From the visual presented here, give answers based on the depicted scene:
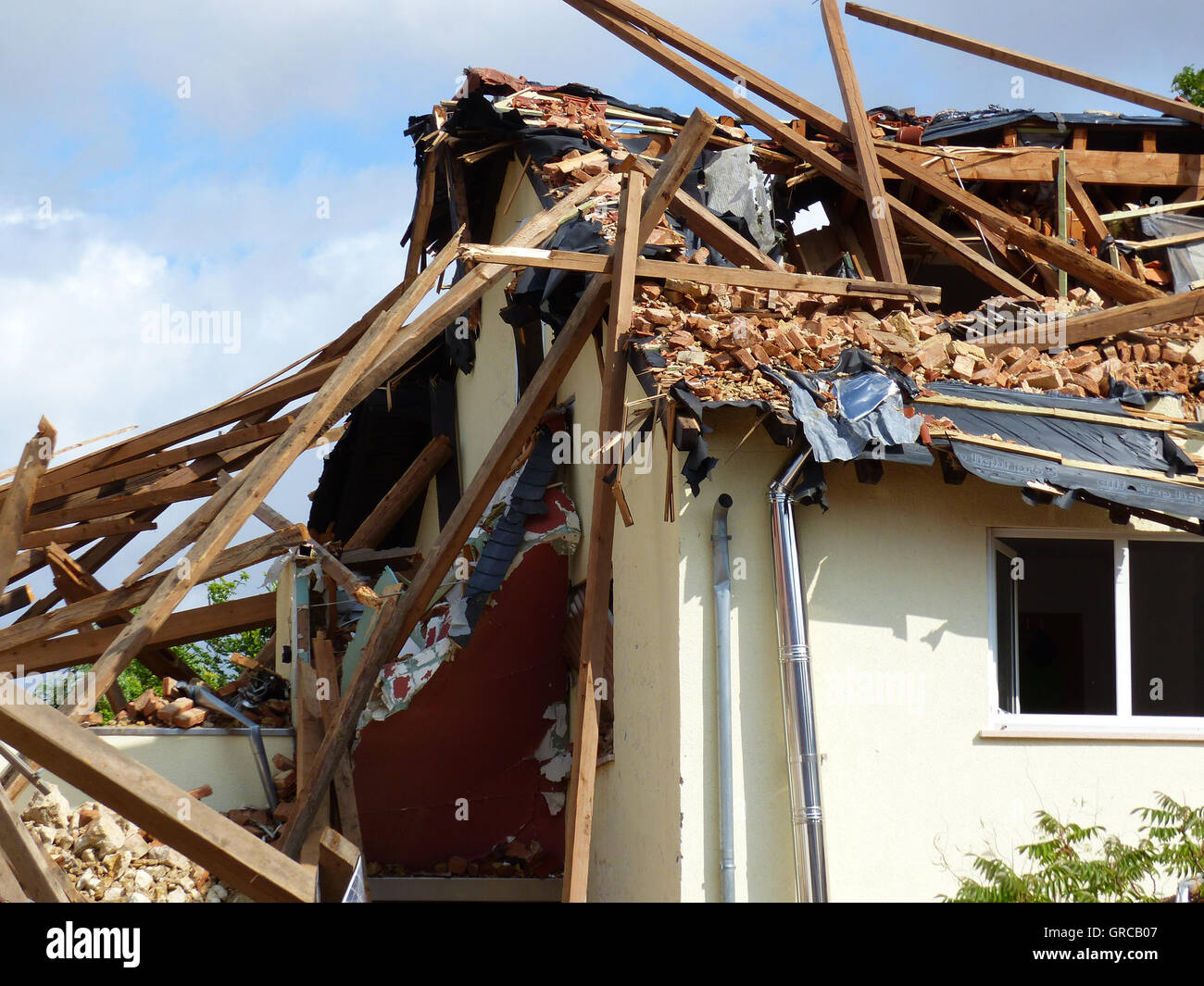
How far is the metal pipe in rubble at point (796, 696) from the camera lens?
627cm

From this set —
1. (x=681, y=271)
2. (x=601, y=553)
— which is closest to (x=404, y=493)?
(x=601, y=553)

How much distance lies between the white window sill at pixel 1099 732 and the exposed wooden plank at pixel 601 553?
84.1 inches

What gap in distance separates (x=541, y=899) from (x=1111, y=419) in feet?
16.4

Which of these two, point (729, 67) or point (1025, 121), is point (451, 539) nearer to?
point (729, 67)

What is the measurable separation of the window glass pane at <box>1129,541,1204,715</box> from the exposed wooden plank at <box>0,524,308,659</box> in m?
6.28

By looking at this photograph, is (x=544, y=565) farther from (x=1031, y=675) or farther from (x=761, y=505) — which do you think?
(x=1031, y=675)

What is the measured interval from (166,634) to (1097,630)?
7.45 metres

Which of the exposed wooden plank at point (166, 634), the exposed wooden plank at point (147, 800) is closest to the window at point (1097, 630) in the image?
the exposed wooden plank at point (147, 800)

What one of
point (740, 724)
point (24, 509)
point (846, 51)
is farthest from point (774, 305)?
point (24, 509)

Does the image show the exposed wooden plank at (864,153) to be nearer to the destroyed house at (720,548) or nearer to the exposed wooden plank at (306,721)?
the destroyed house at (720,548)

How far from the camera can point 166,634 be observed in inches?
424

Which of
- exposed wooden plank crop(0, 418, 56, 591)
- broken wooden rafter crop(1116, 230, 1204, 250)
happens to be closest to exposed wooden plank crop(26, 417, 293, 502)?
exposed wooden plank crop(0, 418, 56, 591)
